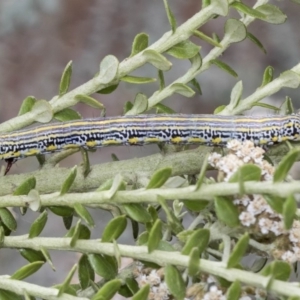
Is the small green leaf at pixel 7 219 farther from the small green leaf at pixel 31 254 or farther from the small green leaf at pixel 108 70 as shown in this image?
the small green leaf at pixel 108 70

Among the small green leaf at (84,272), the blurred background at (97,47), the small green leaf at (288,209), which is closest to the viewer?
the small green leaf at (288,209)

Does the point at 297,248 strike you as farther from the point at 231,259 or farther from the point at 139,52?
the point at 139,52

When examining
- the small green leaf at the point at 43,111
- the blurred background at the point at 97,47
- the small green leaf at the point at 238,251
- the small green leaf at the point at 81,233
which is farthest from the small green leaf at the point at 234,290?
the blurred background at the point at 97,47

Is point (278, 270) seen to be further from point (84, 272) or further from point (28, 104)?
point (28, 104)

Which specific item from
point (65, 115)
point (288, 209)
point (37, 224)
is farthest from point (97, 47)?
point (288, 209)

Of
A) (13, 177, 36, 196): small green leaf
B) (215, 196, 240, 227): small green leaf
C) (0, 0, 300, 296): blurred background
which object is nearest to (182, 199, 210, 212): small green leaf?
(215, 196, 240, 227): small green leaf
